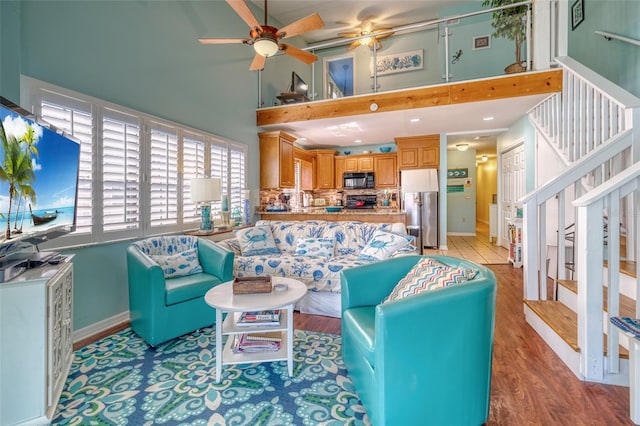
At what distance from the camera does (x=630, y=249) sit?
2.63 meters

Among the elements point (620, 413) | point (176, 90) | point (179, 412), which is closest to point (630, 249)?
point (620, 413)

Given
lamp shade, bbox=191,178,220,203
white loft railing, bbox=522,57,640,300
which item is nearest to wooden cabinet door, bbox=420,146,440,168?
white loft railing, bbox=522,57,640,300

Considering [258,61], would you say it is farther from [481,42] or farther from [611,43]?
[481,42]

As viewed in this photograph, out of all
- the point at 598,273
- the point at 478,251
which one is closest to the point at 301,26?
the point at 598,273

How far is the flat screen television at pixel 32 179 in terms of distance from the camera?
5.10 feet

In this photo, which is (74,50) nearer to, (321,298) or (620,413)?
(321,298)

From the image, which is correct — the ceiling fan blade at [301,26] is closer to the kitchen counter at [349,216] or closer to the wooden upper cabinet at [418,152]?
the kitchen counter at [349,216]

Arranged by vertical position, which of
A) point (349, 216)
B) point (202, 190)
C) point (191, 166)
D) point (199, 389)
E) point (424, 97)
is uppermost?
point (424, 97)

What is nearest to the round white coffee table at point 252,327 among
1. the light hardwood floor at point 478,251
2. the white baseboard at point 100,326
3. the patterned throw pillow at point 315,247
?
the patterned throw pillow at point 315,247

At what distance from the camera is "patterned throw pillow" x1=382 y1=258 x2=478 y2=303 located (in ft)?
5.18

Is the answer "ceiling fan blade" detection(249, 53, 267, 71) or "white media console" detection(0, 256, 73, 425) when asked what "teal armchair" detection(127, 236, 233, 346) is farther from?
"ceiling fan blade" detection(249, 53, 267, 71)

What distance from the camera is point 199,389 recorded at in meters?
1.85

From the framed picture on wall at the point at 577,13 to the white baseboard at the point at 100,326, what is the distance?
299 inches

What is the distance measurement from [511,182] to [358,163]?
3375 millimetres
